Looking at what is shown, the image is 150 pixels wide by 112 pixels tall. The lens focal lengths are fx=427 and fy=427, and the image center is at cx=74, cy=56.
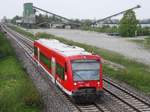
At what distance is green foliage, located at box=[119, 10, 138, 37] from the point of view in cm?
10600

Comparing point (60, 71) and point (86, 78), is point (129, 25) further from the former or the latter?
point (86, 78)

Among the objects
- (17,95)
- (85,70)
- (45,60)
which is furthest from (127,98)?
(45,60)

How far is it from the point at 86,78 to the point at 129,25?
86294 millimetres

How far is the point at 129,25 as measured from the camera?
108 meters

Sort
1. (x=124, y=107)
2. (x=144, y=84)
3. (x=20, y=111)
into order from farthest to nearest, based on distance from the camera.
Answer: (x=144, y=84) → (x=124, y=107) → (x=20, y=111)

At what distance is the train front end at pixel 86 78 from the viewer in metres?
22.5

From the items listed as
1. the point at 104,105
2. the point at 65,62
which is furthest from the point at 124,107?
the point at 65,62

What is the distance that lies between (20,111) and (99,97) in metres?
4.89

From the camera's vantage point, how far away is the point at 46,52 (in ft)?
103

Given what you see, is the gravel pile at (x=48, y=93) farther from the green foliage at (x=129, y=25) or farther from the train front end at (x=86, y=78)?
the green foliage at (x=129, y=25)

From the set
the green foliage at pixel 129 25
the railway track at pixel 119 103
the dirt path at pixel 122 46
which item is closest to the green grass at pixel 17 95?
the railway track at pixel 119 103

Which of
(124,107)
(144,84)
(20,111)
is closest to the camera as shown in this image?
(20,111)

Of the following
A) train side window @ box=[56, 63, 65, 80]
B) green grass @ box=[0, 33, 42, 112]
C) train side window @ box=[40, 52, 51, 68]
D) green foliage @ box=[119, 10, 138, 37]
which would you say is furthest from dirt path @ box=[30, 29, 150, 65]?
train side window @ box=[56, 63, 65, 80]

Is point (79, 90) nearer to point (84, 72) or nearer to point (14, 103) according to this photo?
point (84, 72)
